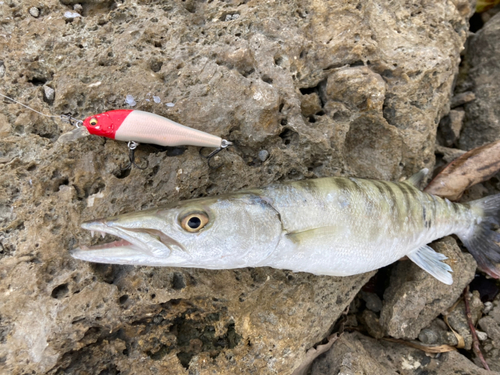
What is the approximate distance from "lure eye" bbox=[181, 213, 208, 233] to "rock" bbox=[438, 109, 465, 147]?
3286 millimetres

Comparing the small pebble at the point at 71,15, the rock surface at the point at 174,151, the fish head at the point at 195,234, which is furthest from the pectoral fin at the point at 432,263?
the small pebble at the point at 71,15

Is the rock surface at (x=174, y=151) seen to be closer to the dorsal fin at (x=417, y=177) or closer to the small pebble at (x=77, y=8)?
the small pebble at (x=77, y=8)

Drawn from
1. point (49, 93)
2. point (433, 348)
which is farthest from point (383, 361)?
point (49, 93)

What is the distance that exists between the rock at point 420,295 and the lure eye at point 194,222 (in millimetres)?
2153

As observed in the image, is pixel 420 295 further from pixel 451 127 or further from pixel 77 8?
pixel 77 8

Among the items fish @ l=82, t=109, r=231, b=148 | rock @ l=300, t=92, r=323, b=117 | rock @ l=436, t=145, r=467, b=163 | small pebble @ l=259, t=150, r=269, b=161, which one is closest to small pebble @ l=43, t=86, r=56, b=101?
fish @ l=82, t=109, r=231, b=148

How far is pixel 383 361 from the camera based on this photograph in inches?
115

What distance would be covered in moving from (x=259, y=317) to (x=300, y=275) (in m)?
0.47

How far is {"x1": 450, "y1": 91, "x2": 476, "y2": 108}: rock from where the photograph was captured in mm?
3785

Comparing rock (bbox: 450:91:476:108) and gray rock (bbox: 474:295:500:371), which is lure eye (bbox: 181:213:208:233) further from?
rock (bbox: 450:91:476:108)

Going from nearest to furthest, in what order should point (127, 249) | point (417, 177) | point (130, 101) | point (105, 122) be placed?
point (127, 249)
point (105, 122)
point (130, 101)
point (417, 177)

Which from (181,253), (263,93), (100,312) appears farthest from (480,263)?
(100,312)

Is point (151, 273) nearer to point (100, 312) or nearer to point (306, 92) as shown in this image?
point (100, 312)

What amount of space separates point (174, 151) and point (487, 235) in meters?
3.15
